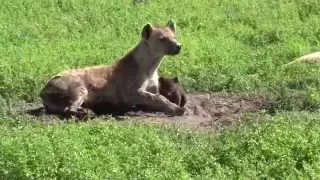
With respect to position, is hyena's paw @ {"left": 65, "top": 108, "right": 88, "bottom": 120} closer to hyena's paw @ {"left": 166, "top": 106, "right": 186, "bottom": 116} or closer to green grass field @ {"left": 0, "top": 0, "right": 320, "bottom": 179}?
green grass field @ {"left": 0, "top": 0, "right": 320, "bottom": 179}

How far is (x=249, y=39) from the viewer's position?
12.9 m

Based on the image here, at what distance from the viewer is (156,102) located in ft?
31.2

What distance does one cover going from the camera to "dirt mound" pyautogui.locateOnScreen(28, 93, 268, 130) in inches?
346

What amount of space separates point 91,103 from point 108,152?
2383mm

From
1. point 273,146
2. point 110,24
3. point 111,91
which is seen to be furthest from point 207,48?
point 273,146

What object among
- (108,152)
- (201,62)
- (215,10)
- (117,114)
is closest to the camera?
(108,152)

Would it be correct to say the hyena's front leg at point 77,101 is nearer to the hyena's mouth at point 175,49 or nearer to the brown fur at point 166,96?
the brown fur at point 166,96

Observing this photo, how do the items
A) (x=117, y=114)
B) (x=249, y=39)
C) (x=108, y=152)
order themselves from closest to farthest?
(x=108, y=152)
(x=117, y=114)
(x=249, y=39)

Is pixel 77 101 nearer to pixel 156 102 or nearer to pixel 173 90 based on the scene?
pixel 156 102

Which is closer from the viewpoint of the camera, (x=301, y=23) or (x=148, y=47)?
(x=148, y=47)

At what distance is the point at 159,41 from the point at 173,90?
56cm

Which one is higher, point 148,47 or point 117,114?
point 148,47

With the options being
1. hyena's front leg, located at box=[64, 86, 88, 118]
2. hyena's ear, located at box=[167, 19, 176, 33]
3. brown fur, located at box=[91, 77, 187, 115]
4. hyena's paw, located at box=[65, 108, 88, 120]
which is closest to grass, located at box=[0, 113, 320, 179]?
hyena's paw, located at box=[65, 108, 88, 120]

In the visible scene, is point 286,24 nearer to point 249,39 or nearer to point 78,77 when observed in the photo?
point 249,39
